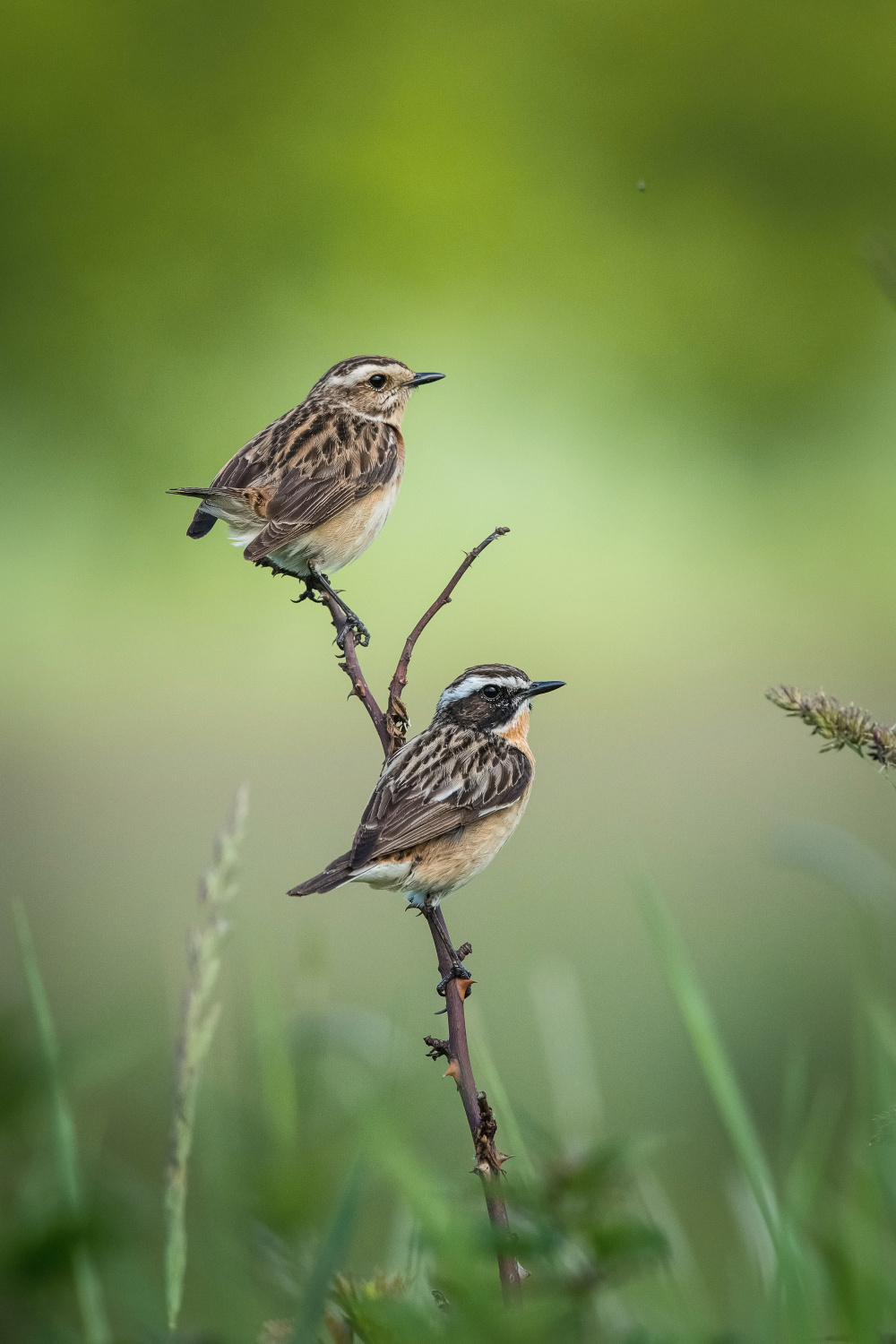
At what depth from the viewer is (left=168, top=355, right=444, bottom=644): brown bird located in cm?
341

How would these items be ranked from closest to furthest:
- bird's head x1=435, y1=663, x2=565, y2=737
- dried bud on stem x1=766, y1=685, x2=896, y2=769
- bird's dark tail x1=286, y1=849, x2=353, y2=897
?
dried bud on stem x1=766, y1=685, x2=896, y2=769, bird's dark tail x1=286, y1=849, x2=353, y2=897, bird's head x1=435, y1=663, x2=565, y2=737

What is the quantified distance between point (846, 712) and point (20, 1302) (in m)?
1.00

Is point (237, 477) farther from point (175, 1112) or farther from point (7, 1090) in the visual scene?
point (7, 1090)

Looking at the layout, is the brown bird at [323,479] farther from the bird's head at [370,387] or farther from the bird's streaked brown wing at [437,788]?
the bird's streaked brown wing at [437,788]

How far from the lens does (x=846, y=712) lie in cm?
141

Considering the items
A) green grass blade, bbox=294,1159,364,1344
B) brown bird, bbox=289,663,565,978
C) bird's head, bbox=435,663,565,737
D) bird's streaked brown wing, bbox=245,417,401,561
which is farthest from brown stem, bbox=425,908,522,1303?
bird's streaked brown wing, bbox=245,417,401,561

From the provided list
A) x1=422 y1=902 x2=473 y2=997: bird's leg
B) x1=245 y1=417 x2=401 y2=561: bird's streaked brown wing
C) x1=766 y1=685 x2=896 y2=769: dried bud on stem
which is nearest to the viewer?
Result: x1=766 y1=685 x2=896 y2=769: dried bud on stem

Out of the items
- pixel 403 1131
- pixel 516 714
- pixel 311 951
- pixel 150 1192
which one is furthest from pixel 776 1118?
pixel 403 1131

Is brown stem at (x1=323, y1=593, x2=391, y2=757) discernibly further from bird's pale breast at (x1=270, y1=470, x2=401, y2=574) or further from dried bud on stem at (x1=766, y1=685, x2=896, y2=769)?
bird's pale breast at (x1=270, y1=470, x2=401, y2=574)

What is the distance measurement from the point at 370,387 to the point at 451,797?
1919 millimetres

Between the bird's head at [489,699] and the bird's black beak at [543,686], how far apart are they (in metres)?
0.03

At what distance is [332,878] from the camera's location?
2.39 m

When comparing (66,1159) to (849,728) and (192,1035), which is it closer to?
(192,1035)

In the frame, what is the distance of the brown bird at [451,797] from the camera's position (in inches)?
98.0
